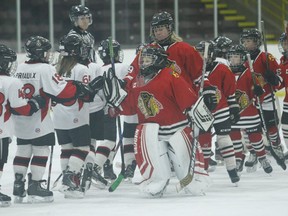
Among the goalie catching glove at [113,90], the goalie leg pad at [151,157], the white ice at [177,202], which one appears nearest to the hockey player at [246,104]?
the white ice at [177,202]

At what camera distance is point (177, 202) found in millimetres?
5875

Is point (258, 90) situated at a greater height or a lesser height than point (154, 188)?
greater

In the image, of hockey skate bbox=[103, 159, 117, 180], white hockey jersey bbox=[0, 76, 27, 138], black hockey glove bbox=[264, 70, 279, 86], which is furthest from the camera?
black hockey glove bbox=[264, 70, 279, 86]

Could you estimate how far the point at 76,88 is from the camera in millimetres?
6086

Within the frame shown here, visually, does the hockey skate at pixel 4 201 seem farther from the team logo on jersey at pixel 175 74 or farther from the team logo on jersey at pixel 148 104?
the team logo on jersey at pixel 175 74

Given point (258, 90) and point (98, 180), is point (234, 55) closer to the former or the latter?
point (258, 90)

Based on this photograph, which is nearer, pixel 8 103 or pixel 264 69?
pixel 8 103

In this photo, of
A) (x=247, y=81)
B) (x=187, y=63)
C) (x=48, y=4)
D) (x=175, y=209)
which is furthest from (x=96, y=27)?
(x=175, y=209)

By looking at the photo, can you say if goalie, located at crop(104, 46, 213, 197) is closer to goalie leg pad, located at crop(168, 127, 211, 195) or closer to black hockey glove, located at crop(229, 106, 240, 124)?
goalie leg pad, located at crop(168, 127, 211, 195)

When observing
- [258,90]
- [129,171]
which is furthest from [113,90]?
[258,90]

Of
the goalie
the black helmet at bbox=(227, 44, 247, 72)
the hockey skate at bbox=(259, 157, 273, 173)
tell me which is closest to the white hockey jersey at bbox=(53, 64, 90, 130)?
the goalie

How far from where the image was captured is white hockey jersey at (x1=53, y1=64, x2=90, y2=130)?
634 centimetres

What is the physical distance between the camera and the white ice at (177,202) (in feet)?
17.9

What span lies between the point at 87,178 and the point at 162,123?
66 centimetres
